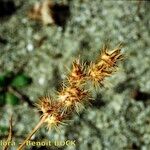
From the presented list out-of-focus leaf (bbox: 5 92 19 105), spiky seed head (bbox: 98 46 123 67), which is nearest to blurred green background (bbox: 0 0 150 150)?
out-of-focus leaf (bbox: 5 92 19 105)

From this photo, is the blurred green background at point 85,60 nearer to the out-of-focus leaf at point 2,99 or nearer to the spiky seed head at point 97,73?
the out-of-focus leaf at point 2,99

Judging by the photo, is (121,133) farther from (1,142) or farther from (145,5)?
(145,5)

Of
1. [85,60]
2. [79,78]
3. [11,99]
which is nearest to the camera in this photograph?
[79,78]

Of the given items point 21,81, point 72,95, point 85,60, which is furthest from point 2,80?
point 72,95

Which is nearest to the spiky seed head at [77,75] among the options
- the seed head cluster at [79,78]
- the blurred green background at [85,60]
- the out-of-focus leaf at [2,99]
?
the seed head cluster at [79,78]

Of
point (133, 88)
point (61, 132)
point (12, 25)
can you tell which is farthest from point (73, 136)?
point (12, 25)

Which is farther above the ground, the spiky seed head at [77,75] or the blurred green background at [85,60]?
the blurred green background at [85,60]

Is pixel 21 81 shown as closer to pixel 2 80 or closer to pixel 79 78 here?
pixel 2 80
